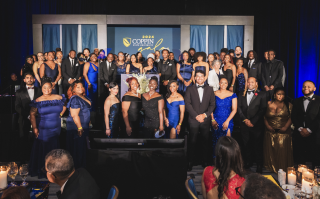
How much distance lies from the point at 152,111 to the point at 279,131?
2223 millimetres

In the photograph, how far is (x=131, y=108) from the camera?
173 inches

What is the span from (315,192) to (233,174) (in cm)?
72

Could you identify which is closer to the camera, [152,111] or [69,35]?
[152,111]

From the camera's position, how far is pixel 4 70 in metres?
9.98

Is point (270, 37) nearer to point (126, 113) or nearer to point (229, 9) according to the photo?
point (229, 9)

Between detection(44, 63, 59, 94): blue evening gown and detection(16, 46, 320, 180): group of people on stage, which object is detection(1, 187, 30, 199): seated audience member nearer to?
detection(16, 46, 320, 180): group of people on stage

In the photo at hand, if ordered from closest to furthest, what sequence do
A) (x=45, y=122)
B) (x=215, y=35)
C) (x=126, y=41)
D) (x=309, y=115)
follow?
1. (x=45, y=122)
2. (x=309, y=115)
3. (x=215, y=35)
4. (x=126, y=41)

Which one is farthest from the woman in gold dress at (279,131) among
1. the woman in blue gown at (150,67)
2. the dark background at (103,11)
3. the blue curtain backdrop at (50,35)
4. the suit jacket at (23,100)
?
the blue curtain backdrop at (50,35)

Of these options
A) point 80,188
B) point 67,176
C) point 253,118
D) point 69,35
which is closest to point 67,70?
point 69,35

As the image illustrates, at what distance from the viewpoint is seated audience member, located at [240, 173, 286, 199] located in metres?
1.13

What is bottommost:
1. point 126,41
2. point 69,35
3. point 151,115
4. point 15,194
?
point 15,194

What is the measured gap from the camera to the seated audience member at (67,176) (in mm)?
1909

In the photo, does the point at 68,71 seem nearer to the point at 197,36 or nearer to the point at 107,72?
the point at 107,72

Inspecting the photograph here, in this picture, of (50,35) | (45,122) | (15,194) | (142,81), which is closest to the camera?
(15,194)
